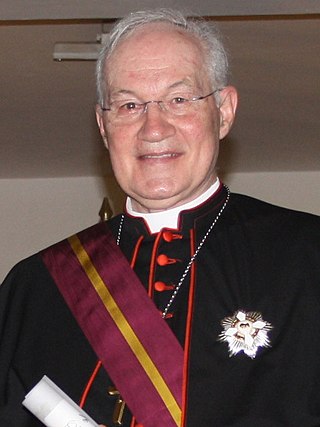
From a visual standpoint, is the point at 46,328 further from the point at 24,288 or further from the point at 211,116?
the point at 211,116

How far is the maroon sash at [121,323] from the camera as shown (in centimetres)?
280

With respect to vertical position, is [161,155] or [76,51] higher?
[76,51]

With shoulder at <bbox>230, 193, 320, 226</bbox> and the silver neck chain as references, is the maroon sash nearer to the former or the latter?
the silver neck chain

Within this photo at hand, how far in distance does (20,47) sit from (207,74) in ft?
10.3

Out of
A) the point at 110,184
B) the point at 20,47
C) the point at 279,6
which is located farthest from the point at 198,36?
the point at 110,184

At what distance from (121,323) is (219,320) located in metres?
0.24

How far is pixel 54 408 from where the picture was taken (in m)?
2.62

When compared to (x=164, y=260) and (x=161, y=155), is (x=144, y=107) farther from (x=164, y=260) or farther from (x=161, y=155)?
(x=164, y=260)

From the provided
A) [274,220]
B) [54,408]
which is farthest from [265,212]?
[54,408]

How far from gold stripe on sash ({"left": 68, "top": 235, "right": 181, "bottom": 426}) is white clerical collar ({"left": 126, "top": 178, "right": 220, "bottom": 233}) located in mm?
165

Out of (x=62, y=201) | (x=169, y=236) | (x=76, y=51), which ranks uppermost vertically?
A: (x=62, y=201)

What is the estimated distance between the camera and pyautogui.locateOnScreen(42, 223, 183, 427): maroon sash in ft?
9.19

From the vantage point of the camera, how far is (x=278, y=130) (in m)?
7.33

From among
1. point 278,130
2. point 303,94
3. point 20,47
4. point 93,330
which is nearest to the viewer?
point 93,330
